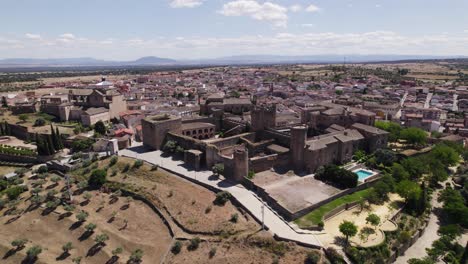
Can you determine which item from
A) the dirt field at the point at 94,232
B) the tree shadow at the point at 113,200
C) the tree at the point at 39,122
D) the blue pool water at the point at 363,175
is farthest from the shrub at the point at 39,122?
the blue pool water at the point at 363,175

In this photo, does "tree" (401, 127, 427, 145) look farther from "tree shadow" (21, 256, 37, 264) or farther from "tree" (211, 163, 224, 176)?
"tree shadow" (21, 256, 37, 264)

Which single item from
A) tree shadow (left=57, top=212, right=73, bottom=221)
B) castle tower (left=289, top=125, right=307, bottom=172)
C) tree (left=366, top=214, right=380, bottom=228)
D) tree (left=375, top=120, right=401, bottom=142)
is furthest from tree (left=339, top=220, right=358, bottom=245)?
tree (left=375, top=120, right=401, bottom=142)

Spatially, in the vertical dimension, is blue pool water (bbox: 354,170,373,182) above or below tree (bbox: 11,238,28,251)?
above

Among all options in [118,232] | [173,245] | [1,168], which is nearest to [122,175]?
[118,232]

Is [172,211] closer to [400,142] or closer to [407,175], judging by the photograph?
[407,175]

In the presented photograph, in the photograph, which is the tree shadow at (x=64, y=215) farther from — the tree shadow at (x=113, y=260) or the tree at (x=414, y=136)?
the tree at (x=414, y=136)

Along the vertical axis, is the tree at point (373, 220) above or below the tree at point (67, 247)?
above
